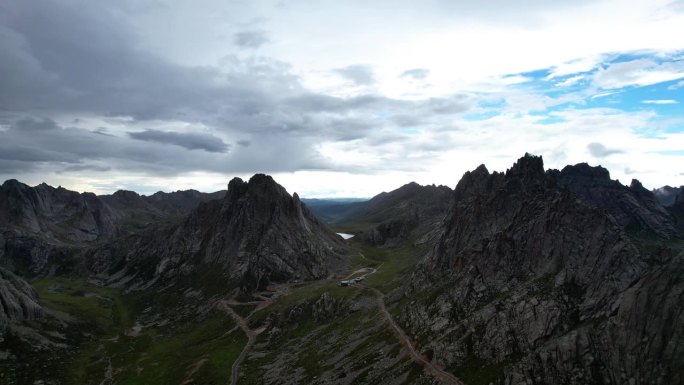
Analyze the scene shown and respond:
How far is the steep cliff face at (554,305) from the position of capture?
205ft

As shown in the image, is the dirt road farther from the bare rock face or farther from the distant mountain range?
the bare rock face

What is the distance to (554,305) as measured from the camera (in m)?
80.7

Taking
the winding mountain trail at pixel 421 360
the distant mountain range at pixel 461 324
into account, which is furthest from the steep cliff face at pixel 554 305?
the winding mountain trail at pixel 421 360

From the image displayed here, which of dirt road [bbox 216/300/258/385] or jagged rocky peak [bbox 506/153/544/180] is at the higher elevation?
jagged rocky peak [bbox 506/153/544/180]

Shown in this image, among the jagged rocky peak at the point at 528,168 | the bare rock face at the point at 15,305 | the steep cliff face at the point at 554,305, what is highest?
the jagged rocky peak at the point at 528,168

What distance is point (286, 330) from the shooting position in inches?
6093

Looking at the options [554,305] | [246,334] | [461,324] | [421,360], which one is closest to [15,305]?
[246,334]

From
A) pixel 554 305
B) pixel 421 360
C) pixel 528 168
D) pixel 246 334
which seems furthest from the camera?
pixel 528 168

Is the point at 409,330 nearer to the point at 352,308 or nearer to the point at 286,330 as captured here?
the point at 352,308

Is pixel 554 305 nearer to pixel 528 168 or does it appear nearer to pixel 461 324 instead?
pixel 461 324

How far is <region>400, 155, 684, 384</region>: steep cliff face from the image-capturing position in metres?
62.6

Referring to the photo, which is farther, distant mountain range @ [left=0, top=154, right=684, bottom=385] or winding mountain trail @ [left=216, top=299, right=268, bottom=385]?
winding mountain trail @ [left=216, top=299, right=268, bottom=385]

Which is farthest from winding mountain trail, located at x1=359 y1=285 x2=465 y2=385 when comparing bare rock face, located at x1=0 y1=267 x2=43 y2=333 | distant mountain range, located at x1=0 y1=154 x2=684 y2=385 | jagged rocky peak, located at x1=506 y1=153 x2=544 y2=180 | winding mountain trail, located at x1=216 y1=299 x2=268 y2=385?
bare rock face, located at x1=0 y1=267 x2=43 y2=333

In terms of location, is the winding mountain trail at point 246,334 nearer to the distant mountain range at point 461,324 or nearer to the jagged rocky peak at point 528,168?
the distant mountain range at point 461,324
